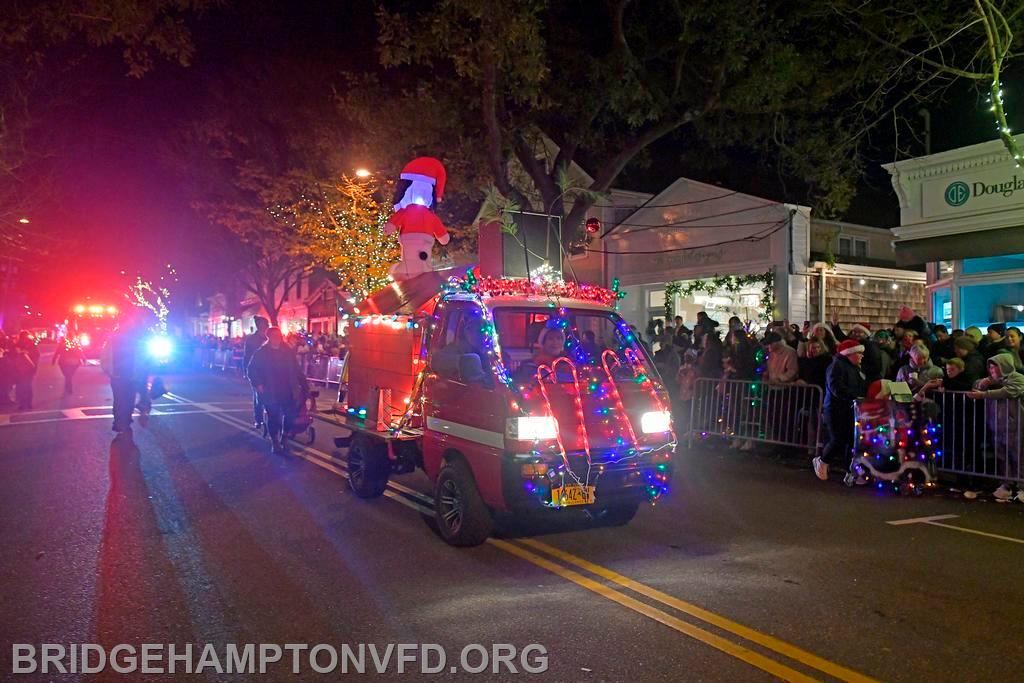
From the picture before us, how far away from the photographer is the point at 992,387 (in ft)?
28.3

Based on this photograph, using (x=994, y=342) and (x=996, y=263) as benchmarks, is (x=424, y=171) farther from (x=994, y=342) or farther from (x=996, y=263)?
(x=996, y=263)

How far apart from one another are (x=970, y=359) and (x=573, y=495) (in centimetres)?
612

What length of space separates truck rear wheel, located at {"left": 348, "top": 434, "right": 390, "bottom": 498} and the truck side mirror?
207 cm

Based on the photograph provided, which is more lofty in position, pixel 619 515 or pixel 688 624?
pixel 619 515

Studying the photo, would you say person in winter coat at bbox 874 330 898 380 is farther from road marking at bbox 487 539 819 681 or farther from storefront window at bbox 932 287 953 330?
road marking at bbox 487 539 819 681

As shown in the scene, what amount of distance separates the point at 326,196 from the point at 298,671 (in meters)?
18.0

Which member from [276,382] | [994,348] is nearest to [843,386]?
[994,348]

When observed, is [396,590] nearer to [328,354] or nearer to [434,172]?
[434,172]

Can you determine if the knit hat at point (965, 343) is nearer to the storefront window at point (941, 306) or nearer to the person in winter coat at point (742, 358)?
the person in winter coat at point (742, 358)

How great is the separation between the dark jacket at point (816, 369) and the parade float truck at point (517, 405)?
5.21 m

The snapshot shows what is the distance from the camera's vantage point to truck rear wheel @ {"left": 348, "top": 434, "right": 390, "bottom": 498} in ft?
25.5

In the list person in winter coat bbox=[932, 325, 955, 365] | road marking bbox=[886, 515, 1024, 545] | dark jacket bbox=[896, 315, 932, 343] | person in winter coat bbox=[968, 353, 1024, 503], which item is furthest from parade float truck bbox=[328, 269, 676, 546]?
dark jacket bbox=[896, 315, 932, 343]

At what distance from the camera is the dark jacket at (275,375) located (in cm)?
1108

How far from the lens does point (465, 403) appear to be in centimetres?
621
